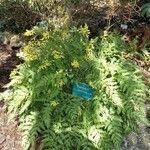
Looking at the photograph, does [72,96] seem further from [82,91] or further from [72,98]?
[82,91]

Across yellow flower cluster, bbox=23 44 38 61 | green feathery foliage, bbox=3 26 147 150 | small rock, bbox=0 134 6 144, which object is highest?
yellow flower cluster, bbox=23 44 38 61

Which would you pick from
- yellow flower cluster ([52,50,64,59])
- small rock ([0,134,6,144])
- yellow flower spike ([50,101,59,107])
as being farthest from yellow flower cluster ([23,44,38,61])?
small rock ([0,134,6,144])

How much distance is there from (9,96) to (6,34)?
2.05 meters

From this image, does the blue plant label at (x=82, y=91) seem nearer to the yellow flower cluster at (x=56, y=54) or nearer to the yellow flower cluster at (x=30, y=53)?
the yellow flower cluster at (x=56, y=54)

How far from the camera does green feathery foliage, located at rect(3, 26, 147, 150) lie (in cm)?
494

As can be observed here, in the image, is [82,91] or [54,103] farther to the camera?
[82,91]

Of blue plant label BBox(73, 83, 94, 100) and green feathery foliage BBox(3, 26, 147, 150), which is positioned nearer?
green feathery foliage BBox(3, 26, 147, 150)

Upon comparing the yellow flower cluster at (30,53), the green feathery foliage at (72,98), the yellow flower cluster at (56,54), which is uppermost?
the yellow flower cluster at (56,54)

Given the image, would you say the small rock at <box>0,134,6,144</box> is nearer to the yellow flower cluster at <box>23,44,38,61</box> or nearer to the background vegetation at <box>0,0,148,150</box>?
the background vegetation at <box>0,0,148,150</box>

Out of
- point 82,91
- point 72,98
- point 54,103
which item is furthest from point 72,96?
point 54,103

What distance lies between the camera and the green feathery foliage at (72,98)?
16.2 feet

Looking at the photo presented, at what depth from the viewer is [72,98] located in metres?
5.17

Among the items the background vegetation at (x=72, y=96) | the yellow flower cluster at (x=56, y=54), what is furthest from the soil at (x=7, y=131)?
the yellow flower cluster at (x=56, y=54)

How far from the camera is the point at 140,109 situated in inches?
204
